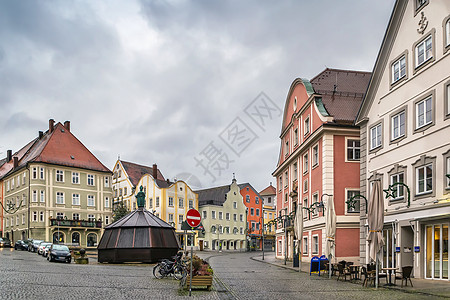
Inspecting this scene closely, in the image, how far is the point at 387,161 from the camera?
1049 inches

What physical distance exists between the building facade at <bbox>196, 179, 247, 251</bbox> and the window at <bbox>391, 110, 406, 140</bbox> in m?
62.1

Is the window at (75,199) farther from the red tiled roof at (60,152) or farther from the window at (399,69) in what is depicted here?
the window at (399,69)

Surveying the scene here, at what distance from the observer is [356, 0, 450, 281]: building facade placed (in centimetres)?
2198

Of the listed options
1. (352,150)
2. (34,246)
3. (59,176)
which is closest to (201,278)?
(352,150)

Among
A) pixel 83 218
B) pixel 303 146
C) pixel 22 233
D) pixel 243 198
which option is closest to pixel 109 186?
pixel 83 218

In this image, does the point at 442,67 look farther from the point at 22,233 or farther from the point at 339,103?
the point at 22,233

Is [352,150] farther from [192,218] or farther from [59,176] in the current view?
[59,176]

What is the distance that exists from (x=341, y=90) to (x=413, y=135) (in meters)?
16.8

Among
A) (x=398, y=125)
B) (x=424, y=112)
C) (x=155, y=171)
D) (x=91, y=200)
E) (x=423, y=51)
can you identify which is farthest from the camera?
(x=155, y=171)

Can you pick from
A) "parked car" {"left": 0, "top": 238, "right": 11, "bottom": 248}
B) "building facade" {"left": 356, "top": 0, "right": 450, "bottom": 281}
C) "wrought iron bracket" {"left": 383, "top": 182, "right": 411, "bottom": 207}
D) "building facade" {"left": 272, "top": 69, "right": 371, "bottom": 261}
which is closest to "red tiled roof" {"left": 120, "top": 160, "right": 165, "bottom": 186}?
"parked car" {"left": 0, "top": 238, "right": 11, "bottom": 248}

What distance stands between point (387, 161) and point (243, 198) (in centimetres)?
7145

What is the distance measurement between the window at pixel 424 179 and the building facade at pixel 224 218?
64.1m

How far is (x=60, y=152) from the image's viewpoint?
72.8 m

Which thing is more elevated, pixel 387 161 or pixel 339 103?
pixel 339 103
